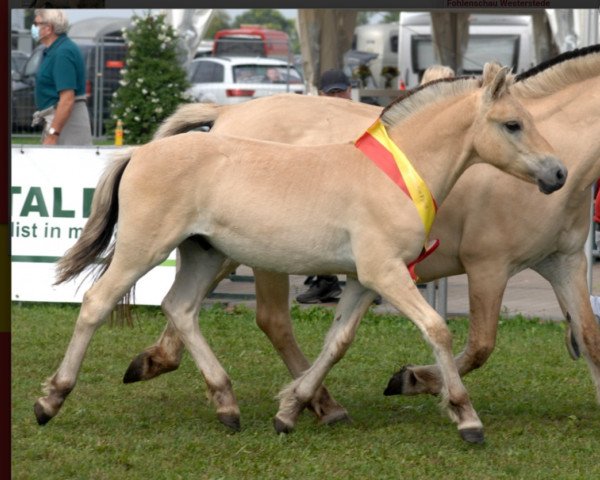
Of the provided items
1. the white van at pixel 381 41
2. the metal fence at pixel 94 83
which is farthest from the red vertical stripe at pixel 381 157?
the white van at pixel 381 41

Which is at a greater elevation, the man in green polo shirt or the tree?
the man in green polo shirt

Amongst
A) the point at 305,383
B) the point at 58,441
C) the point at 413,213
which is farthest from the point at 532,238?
the point at 58,441

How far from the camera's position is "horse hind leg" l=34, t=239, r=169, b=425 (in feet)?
20.3

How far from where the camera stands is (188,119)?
289 inches

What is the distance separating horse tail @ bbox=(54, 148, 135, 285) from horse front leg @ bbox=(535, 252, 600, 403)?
2.22 metres

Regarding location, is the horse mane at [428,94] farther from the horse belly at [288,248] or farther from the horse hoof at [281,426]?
the horse hoof at [281,426]

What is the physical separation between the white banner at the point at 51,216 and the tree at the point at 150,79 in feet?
37.0

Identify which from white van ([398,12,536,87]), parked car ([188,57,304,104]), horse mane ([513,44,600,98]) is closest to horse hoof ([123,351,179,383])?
horse mane ([513,44,600,98])

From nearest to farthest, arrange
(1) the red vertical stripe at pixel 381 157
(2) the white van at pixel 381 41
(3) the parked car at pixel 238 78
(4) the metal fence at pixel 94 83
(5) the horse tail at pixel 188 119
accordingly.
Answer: (1) the red vertical stripe at pixel 381 157, (5) the horse tail at pixel 188 119, (4) the metal fence at pixel 94 83, (3) the parked car at pixel 238 78, (2) the white van at pixel 381 41

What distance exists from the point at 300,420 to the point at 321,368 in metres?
0.55

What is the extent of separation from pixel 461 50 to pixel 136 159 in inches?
724

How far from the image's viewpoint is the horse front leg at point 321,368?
6.30 metres

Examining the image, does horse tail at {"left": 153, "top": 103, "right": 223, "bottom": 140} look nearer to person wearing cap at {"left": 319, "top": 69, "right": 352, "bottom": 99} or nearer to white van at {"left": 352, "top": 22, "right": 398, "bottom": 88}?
person wearing cap at {"left": 319, "top": 69, "right": 352, "bottom": 99}

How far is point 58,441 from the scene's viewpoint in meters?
6.05
